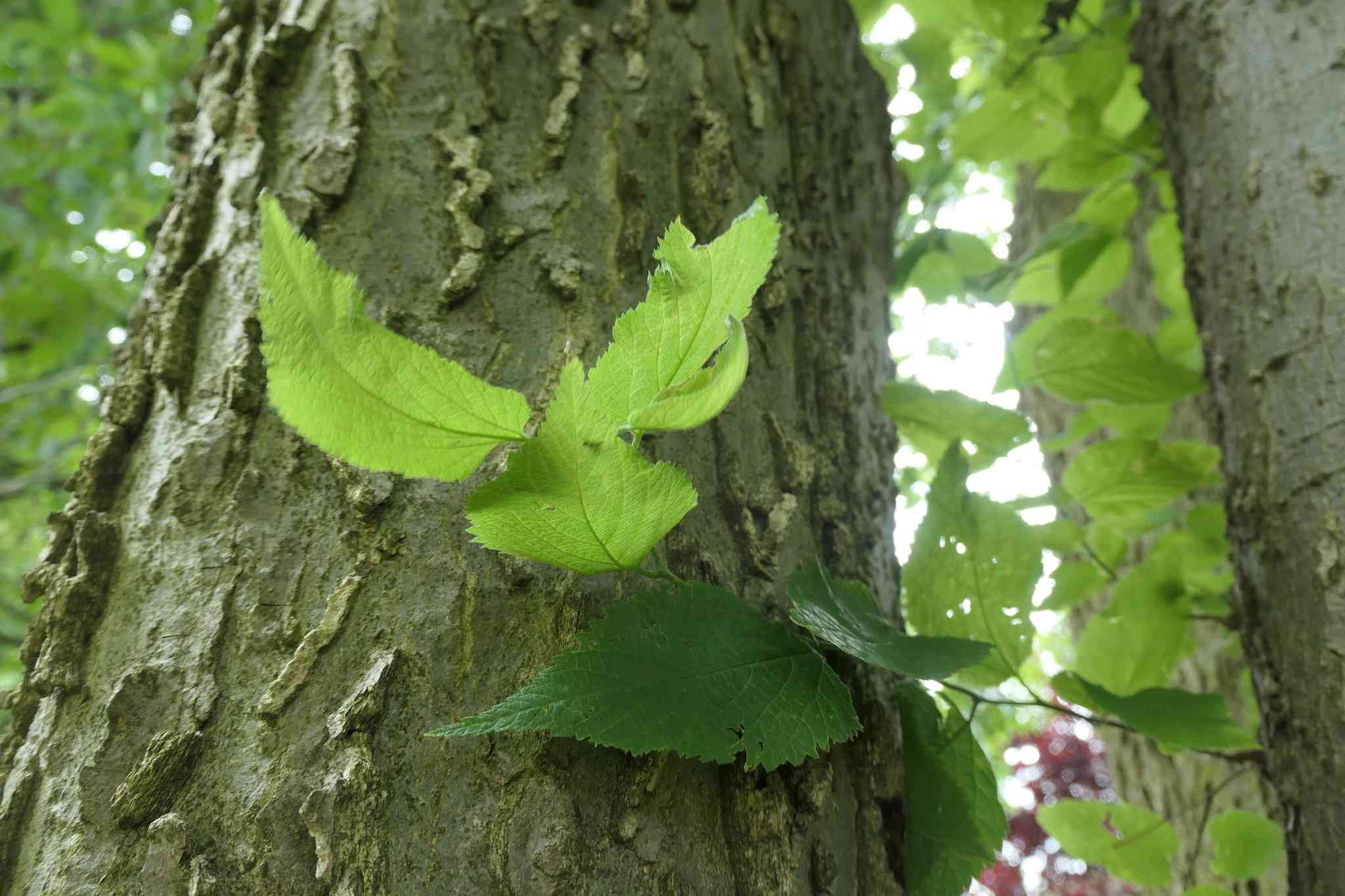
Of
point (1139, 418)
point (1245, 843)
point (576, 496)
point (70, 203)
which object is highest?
point (70, 203)

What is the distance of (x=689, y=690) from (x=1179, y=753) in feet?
5.61

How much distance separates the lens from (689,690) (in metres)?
0.52

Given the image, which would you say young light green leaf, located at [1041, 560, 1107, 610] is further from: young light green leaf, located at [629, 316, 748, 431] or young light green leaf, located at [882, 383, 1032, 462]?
young light green leaf, located at [629, 316, 748, 431]

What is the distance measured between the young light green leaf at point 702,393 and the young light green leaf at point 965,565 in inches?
15.6

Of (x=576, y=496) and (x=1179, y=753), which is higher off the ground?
(x=576, y=496)

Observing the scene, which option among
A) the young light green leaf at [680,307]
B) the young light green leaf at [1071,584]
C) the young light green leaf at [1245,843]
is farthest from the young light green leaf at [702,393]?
the young light green leaf at [1245,843]

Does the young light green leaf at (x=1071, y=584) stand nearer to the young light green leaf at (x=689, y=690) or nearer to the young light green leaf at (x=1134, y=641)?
the young light green leaf at (x=1134, y=641)

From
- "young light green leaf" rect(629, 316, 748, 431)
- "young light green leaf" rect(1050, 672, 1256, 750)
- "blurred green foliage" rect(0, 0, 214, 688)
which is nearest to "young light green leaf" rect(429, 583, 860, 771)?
"young light green leaf" rect(629, 316, 748, 431)

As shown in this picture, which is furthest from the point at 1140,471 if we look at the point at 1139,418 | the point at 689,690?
the point at 689,690

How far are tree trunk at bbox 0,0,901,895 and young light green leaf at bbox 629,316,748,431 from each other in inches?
7.3

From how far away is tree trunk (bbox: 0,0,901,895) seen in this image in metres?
0.51

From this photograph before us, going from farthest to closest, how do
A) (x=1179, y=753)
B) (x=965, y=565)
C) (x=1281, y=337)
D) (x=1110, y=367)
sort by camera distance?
(x=1179, y=753), (x=1110, y=367), (x=1281, y=337), (x=965, y=565)

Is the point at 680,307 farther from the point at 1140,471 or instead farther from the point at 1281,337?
the point at 1140,471

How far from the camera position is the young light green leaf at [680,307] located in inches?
17.7
